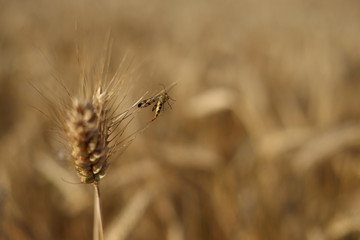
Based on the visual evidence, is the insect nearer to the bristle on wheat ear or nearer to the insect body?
the insect body

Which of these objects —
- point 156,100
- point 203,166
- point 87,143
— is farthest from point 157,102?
point 203,166

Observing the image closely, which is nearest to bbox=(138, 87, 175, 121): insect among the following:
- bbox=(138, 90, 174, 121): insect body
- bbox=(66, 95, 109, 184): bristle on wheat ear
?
bbox=(138, 90, 174, 121): insect body

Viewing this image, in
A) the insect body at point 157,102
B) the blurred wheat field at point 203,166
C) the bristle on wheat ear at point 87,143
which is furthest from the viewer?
the blurred wheat field at point 203,166

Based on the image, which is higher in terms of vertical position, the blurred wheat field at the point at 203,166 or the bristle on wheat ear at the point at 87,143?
the blurred wheat field at the point at 203,166

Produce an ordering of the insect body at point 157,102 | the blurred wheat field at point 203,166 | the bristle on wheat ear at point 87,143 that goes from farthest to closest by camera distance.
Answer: the blurred wheat field at point 203,166, the insect body at point 157,102, the bristle on wheat ear at point 87,143

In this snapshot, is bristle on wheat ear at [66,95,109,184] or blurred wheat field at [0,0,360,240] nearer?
bristle on wheat ear at [66,95,109,184]

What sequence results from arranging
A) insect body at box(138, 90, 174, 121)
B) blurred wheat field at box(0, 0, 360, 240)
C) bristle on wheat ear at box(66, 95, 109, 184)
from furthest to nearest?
blurred wheat field at box(0, 0, 360, 240), insect body at box(138, 90, 174, 121), bristle on wheat ear at box(66, 95, 109, 184)

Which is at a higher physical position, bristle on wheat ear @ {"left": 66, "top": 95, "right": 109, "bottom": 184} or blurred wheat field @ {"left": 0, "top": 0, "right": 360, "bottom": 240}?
blurred wheat field @ {"left": 0, "top": 0, "right": 360, "bottom": 240}

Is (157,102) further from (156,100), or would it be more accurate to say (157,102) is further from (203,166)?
(203,166)

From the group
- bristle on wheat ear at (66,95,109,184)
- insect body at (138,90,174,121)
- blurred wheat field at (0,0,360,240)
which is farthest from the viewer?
blurred wheat field at (0,0,360,240)

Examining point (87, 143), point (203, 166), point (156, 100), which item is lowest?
point (87, 143)

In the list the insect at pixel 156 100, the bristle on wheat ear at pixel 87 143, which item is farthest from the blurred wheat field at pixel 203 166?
the bristle on wheat ear at pixel 87 143

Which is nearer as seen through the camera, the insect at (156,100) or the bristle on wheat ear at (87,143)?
the bristle on wheat ear at (87,143)

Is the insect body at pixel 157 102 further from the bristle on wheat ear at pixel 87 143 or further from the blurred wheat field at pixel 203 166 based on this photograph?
the bristle on wheat ear at pixel 87 143
